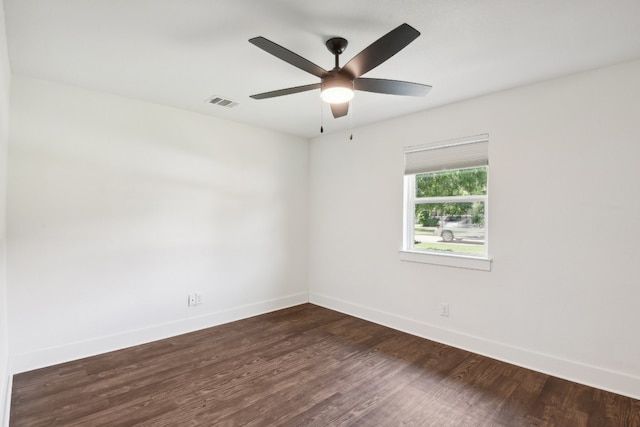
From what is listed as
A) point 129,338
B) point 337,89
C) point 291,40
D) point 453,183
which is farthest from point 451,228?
point 129,338

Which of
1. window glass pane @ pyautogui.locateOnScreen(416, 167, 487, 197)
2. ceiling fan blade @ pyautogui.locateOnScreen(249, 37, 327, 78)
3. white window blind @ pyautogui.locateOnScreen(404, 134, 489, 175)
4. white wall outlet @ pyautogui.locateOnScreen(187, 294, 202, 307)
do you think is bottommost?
white wall outlet @ pyautogui.locateOnScreen(187, 294, 202, 307)

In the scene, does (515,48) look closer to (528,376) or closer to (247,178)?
(528,376)

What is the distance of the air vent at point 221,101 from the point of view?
10.3ft

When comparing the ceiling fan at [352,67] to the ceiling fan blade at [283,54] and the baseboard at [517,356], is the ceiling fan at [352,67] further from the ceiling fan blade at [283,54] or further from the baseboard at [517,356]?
the baseboard at [517,356]

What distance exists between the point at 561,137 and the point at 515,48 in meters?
0.93

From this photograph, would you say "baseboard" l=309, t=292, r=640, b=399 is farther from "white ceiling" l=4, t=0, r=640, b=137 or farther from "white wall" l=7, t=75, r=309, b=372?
"white ceiling" l=4, t=0, r=640, b=137

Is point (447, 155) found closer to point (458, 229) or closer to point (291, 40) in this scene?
point (458, 229)

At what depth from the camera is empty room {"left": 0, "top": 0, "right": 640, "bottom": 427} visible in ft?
6.63

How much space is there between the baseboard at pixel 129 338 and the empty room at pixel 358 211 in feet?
0.06

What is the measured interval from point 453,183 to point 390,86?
1648mm

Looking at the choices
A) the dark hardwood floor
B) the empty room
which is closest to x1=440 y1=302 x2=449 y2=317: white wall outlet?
the empty room

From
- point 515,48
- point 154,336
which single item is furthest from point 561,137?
point 154,336

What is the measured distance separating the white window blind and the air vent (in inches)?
77.0

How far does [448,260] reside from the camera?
325 cm
